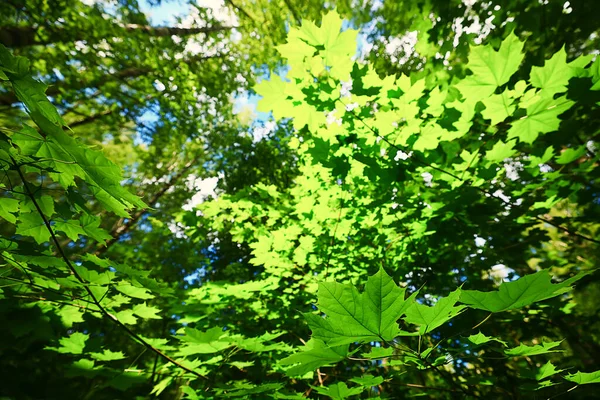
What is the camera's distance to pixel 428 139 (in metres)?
1.69

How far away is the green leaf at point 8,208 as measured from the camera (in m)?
1.15

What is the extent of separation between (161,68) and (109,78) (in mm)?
1541

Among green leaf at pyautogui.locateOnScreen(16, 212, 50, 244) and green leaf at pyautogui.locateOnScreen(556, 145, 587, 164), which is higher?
green leaf at pyautogui.locateOnScreen(556, 145, 587, 164)

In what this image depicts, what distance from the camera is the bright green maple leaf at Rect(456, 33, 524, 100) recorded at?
1234 millimetres

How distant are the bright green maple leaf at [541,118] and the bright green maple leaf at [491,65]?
0.75ft

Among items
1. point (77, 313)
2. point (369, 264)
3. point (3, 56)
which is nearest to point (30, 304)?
point (77, 313)

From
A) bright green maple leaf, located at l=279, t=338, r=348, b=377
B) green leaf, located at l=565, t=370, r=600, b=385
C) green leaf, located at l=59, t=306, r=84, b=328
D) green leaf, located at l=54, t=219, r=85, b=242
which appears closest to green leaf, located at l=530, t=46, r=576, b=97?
green leaf, located at l=565, t=370, r=600, b=385

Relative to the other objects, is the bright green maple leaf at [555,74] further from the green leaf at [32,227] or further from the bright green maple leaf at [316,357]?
the green leaf at [32,227]

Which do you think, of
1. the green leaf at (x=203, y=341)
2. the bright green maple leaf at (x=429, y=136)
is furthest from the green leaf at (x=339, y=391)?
the bright green maple leaf at (x=429, y=136)

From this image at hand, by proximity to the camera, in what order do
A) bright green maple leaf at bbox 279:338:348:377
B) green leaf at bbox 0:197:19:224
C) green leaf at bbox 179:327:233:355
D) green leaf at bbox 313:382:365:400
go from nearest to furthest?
bright green maple leaf at bbox 279:338:348:377
green leaf at bbox 313:382:365:400
green leaf at bbox 0:197:19:224
green leaf at bbox 179:327:233:355

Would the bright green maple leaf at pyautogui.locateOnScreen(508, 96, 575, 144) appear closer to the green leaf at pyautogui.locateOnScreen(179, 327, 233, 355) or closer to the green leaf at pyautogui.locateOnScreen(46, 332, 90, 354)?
the green leaf at pyautogui.locateOnScreen(179, 327, 233, 355)

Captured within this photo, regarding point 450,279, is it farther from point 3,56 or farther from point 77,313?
point 3,56

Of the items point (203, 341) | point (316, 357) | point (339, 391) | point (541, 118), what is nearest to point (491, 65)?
point (541, 118)

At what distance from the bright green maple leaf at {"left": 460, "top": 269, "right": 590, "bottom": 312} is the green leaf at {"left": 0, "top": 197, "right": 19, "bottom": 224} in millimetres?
1708
